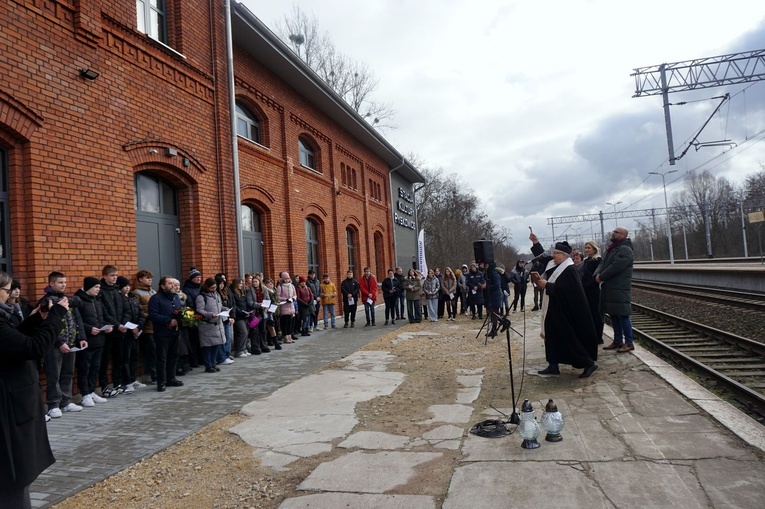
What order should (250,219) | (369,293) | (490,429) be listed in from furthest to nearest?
(369,293) → (250,219) → (490,429)

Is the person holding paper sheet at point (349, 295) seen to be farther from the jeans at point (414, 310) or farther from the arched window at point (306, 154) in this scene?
the arched window at point (306, 154)

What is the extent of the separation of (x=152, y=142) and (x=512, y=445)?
750 cm

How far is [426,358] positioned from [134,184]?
5.81 meters

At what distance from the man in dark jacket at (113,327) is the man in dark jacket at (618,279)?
6.79 meters

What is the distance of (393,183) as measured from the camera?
26.9m

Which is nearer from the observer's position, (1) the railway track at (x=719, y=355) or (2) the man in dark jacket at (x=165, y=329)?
(1) the railway track at (x=719, y=355)

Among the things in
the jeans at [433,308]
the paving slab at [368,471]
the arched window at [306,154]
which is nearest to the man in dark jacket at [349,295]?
the jeans at [433,308]

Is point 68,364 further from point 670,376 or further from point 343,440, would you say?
point 670,376

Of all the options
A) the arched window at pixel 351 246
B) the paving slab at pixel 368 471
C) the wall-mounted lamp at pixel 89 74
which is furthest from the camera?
the arched window at pixel 351 246

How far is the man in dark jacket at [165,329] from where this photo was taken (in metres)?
7.45

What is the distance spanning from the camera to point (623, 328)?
8.12 meters

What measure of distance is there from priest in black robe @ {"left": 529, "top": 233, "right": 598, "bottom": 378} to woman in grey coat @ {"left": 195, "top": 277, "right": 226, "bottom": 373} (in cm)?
518

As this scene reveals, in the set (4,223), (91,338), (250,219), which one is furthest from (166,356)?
(250,219)

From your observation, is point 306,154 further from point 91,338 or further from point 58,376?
point 58,376
